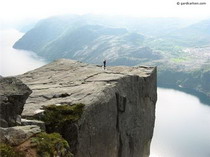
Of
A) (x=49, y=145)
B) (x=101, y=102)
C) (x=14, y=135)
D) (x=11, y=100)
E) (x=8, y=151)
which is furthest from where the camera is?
(x=101, y=102)

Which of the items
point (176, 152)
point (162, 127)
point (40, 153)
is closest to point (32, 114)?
point (40, 153)

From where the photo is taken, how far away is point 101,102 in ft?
63.4

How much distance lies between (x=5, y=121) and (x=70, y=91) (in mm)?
8431

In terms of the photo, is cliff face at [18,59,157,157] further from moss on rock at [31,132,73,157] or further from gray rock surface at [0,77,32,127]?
moss on rock at [31,132,73,157]

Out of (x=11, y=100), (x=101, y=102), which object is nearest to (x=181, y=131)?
(x=101, y=102)

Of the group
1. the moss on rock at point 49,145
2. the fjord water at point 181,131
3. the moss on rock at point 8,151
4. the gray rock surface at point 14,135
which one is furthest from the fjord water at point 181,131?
the moss on rock at point 8,151

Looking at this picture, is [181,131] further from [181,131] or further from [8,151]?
[8,151]

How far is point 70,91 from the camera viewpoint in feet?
67.7

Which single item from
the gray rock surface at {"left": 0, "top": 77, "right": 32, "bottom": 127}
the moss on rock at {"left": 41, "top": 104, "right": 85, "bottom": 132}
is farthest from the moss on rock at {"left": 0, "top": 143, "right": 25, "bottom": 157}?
the moss on rock at {"left": 41, "top": 104, "right": 85, "bottom": 132}

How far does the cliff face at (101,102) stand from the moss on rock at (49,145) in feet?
16.9

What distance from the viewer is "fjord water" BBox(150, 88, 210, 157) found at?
87875mm

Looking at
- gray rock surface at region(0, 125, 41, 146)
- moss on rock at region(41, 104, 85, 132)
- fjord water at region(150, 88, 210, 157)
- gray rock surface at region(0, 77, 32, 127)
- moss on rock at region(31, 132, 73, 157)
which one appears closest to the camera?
gray rock surface at region(0, 125, 41, 146)

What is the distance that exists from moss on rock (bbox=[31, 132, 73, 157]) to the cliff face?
5142 millimetres

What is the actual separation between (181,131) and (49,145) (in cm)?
9967
